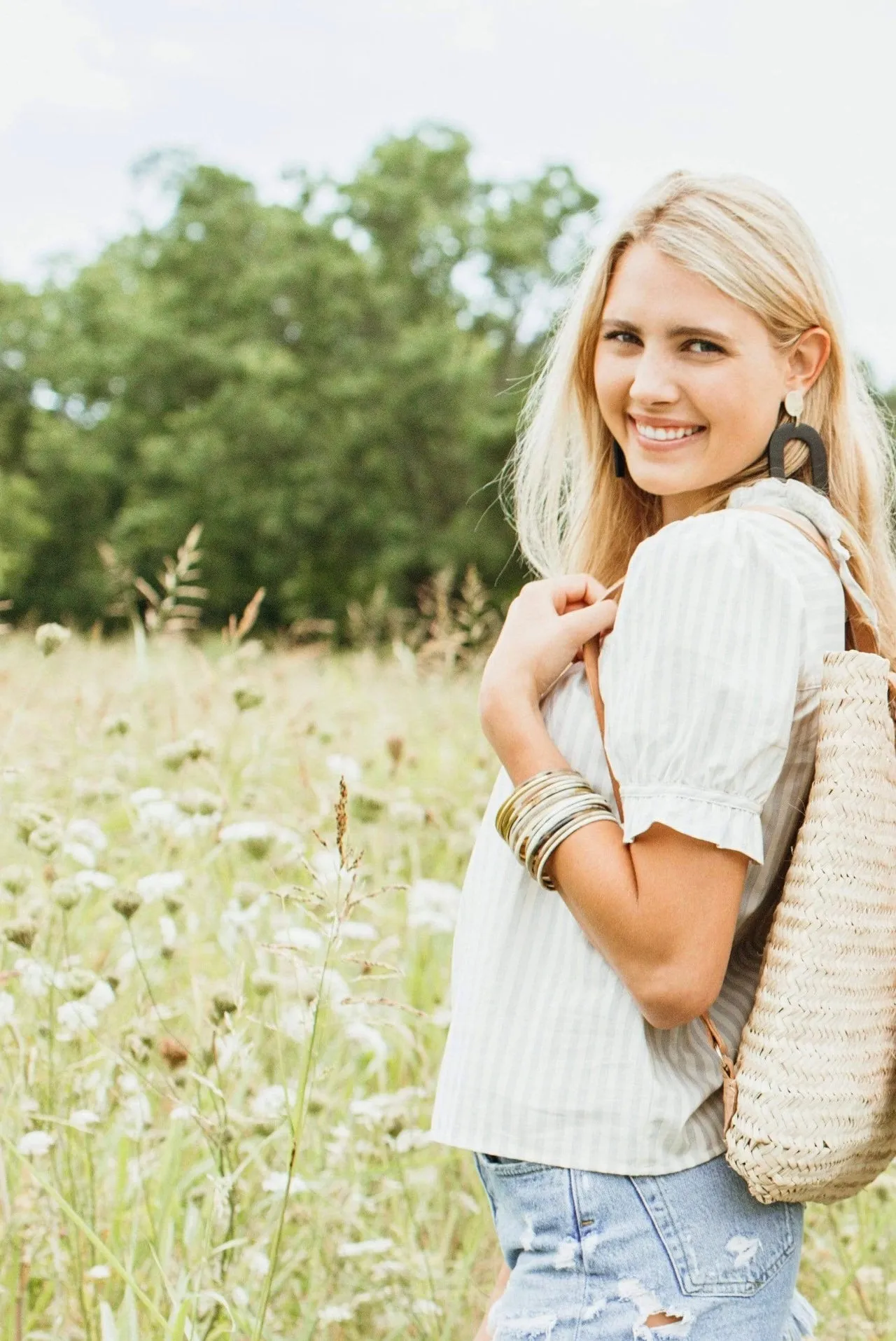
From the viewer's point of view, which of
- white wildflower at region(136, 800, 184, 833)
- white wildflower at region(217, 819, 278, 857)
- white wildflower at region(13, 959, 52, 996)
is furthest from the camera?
white wildflower at region(136, 800, 184, 833)

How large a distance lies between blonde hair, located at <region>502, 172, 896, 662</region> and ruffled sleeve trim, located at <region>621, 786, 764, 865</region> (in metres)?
0.36

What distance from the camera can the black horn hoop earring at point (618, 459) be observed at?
1.69 meters

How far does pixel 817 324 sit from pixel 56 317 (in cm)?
3315

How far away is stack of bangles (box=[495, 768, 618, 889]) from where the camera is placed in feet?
3.87

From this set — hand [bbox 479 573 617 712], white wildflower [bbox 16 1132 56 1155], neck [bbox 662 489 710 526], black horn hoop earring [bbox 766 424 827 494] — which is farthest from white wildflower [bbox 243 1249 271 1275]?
black horn hoop earring [bbox 766 424 827 494]

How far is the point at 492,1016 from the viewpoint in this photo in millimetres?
1252

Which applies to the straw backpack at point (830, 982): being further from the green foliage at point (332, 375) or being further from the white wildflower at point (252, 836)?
the green foliage at point (332, 375)

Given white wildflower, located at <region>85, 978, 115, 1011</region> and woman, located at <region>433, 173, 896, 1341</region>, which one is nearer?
woman, located at <region>433, 173, 896, 1341</region>

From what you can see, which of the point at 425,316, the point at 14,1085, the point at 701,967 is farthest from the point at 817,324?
the point at 425,316

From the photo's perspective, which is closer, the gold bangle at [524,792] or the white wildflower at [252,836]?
the gold bangle at [524,792]

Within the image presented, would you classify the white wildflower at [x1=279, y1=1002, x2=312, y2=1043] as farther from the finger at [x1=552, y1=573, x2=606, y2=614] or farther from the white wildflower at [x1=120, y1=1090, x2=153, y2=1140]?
the finger at [x1=552, y1=573, x2=606, y2=614]

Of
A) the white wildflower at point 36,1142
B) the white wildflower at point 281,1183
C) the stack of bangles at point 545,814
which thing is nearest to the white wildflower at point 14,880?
the white wildflower at point 36,1142

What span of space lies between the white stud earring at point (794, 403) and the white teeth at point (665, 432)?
11 centimetres

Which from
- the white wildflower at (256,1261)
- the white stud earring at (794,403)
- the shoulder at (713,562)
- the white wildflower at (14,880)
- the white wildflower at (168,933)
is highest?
the white stud earring at (794,403)
